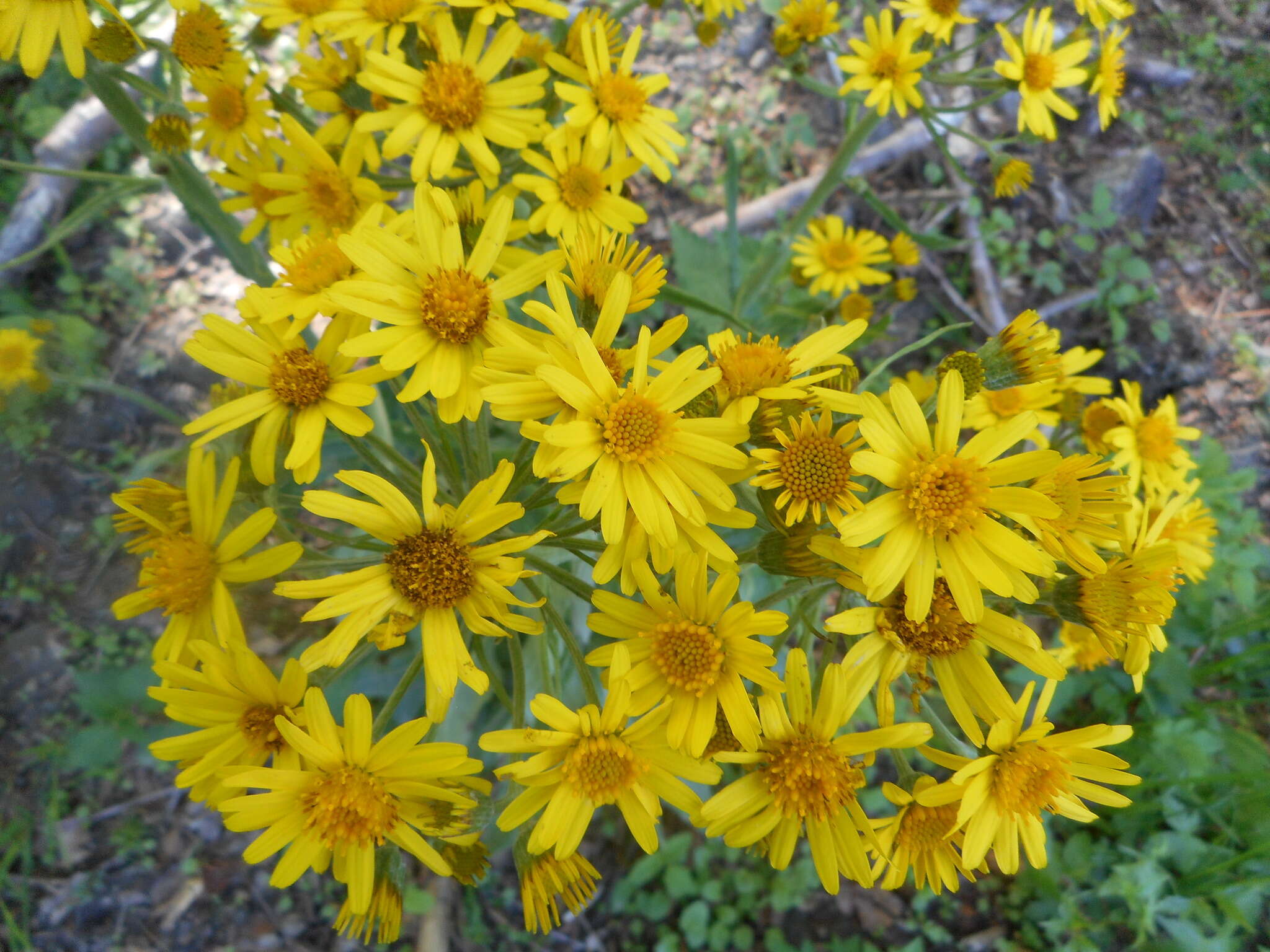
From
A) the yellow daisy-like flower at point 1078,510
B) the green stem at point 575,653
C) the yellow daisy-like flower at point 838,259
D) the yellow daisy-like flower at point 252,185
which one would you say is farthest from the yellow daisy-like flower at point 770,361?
the yellow daisy-like flower at point 838,259

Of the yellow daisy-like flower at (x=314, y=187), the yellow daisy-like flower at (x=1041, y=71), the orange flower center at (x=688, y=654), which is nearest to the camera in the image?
the orange flower center at (x=688, y=654)

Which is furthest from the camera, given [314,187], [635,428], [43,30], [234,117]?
[234,117]

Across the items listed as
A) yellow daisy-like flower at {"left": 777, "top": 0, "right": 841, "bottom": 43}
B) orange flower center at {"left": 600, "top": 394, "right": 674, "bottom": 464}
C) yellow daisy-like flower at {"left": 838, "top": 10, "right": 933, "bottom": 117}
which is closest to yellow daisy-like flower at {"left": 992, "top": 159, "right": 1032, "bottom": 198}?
yellow daisy-like flower at {"left": 838, "top": 10, "right": 933, "bottom": 117}

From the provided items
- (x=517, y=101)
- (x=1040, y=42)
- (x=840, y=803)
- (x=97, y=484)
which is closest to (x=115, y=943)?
(x=97, y=484)

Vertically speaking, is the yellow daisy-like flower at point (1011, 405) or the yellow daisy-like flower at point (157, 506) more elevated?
the yellow daisy-like flower at point (1011, 405)

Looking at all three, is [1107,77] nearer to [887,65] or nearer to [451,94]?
[887,65]

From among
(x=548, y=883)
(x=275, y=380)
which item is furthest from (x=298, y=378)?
(x=548, y=883)

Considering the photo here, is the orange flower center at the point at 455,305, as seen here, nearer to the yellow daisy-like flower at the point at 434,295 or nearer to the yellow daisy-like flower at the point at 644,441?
the yellow daisy-like flower at the point at 434,295
